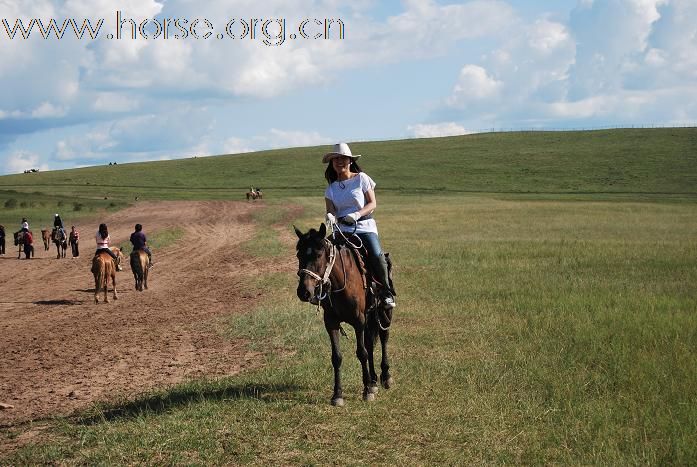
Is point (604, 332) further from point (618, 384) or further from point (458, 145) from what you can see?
point (458, 145)

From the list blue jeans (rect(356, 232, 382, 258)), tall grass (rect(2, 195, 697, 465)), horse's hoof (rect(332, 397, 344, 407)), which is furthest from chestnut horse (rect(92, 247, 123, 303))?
horse's hoof (rect(332, 397, 344, 407))

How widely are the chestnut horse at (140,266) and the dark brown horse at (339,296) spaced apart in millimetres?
11804

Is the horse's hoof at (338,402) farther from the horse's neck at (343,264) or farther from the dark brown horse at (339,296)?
the horse's neck at (343,264)

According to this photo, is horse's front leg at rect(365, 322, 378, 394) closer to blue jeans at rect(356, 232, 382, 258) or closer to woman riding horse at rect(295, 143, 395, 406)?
woman riding horse at rect(295, 143, 395, 406)

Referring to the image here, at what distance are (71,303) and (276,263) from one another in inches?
304

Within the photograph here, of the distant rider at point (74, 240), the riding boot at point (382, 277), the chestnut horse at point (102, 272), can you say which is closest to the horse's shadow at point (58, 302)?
the chestnut horse at point (102, 272)

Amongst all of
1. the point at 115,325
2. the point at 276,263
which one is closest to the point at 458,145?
the point at 276,263

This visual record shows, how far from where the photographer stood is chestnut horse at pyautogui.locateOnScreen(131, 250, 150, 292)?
64.3 ft

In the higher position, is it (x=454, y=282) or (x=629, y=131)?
(x=629, y=131)

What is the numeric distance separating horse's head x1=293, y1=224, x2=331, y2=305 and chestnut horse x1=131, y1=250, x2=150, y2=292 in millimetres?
12645

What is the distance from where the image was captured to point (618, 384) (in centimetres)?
911

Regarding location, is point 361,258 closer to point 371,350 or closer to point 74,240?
point 371,350

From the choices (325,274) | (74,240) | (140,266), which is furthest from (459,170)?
(325,274)

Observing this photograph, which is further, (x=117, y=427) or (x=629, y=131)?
(x=629, y=131)
